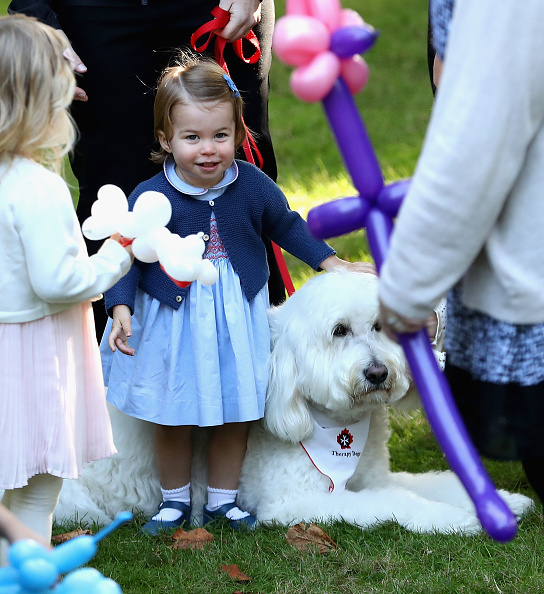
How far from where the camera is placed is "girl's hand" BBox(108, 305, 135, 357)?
288cm

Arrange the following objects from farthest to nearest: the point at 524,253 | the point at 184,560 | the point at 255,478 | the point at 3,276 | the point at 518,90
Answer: the point at 255,478
the point at 184,560
the point at 3,276
the point at 524,253
the point at 518,90

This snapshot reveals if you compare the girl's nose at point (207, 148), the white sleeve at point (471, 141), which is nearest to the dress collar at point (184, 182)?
the girl's nose at point (207, 148)

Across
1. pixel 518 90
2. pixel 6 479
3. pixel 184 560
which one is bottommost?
pixel 184 560

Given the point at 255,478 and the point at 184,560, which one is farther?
the point at 255,478

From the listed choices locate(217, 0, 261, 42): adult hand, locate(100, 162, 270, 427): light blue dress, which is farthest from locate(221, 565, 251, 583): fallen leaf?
locate(217, 0, 261, 42): adult hand

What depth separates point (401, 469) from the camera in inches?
149

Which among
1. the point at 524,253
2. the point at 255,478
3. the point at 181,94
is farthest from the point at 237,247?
the point at 524,253

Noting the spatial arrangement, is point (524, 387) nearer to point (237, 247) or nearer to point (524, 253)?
point (524, 253)

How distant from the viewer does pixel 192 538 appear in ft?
10.2

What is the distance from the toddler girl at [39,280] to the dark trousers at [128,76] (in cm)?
107

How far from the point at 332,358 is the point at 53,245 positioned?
114 cm

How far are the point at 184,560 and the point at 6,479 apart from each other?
78 centimetres

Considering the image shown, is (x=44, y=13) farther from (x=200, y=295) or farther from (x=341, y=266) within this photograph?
(x=341, y=266)

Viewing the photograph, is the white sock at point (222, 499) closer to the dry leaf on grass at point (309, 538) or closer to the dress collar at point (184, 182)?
the dry leaf on grass at point (309, 538)
